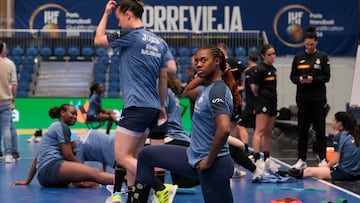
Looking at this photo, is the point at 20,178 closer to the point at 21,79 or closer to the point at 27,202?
the point at 27,202

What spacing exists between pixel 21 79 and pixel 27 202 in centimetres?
1582

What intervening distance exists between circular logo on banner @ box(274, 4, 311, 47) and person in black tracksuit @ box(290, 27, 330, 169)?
544 inches

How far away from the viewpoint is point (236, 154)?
932 cm

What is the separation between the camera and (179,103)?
9562 millimetres

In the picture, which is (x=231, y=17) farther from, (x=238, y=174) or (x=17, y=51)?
(x=238, y=174)

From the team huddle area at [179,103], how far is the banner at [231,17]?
0.04m

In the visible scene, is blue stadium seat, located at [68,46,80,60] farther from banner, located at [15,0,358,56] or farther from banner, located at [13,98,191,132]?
banner, located at [13,98,191,132]

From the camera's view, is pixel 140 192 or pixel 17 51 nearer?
pixel 140 192

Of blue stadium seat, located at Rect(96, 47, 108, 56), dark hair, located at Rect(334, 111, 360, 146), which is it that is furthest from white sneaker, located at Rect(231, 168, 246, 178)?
blue stadium seat, located at Rect(96, 47, 108, 56)

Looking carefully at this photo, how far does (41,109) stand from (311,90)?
423 inches

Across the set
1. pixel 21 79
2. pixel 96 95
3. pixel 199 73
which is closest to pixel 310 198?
pixel 199 73

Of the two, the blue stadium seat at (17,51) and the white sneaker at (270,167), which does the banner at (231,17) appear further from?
the white sneaker at (270,167)

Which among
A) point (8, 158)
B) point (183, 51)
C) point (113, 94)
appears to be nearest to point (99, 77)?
point (113, 94)

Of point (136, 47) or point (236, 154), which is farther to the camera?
point (236, 154)
